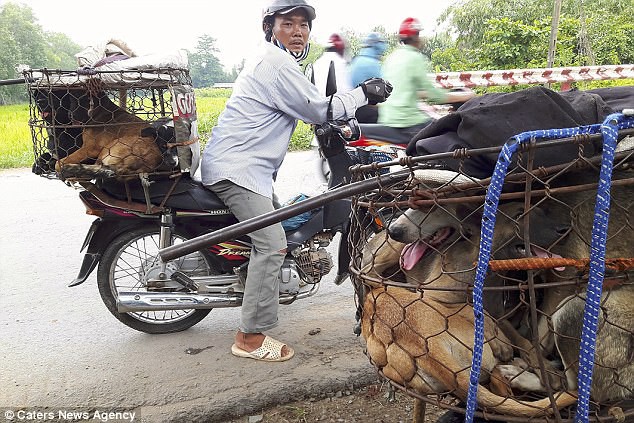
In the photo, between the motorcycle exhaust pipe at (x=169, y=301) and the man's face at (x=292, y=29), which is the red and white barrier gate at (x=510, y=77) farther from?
the motorcycle exhaust pipe at (x=169, y=301)

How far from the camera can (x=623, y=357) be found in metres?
1.56

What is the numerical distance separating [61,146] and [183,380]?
1.48 m

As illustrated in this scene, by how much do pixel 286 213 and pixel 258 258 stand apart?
1.58 meters

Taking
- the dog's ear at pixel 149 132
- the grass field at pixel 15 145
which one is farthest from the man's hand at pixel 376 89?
the grass field at pixel 15 145

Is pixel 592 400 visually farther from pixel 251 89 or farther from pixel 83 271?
pixel 83 271

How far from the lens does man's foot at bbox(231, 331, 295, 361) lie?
3.33 meters

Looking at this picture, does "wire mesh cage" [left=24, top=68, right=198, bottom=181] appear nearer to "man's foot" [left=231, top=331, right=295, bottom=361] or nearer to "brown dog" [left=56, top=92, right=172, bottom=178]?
"brown dog" [left=56, top=92, right=172, bottom=178]

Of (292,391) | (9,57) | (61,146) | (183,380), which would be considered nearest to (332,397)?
(292,391)

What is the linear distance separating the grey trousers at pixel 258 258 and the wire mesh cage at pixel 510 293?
1.39 meters

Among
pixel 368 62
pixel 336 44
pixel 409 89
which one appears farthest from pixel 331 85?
pixel 336 44

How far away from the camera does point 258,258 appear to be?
3.22 meters

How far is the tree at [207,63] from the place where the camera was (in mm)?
65512

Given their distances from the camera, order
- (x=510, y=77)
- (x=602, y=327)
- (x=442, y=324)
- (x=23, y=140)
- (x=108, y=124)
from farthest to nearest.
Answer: (x=23, y=140)
(x=510, y=77)
(x=108, y=124)
(x=442, y=324)
(x=602, y=327)

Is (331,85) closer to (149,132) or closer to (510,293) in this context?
(149,132)
